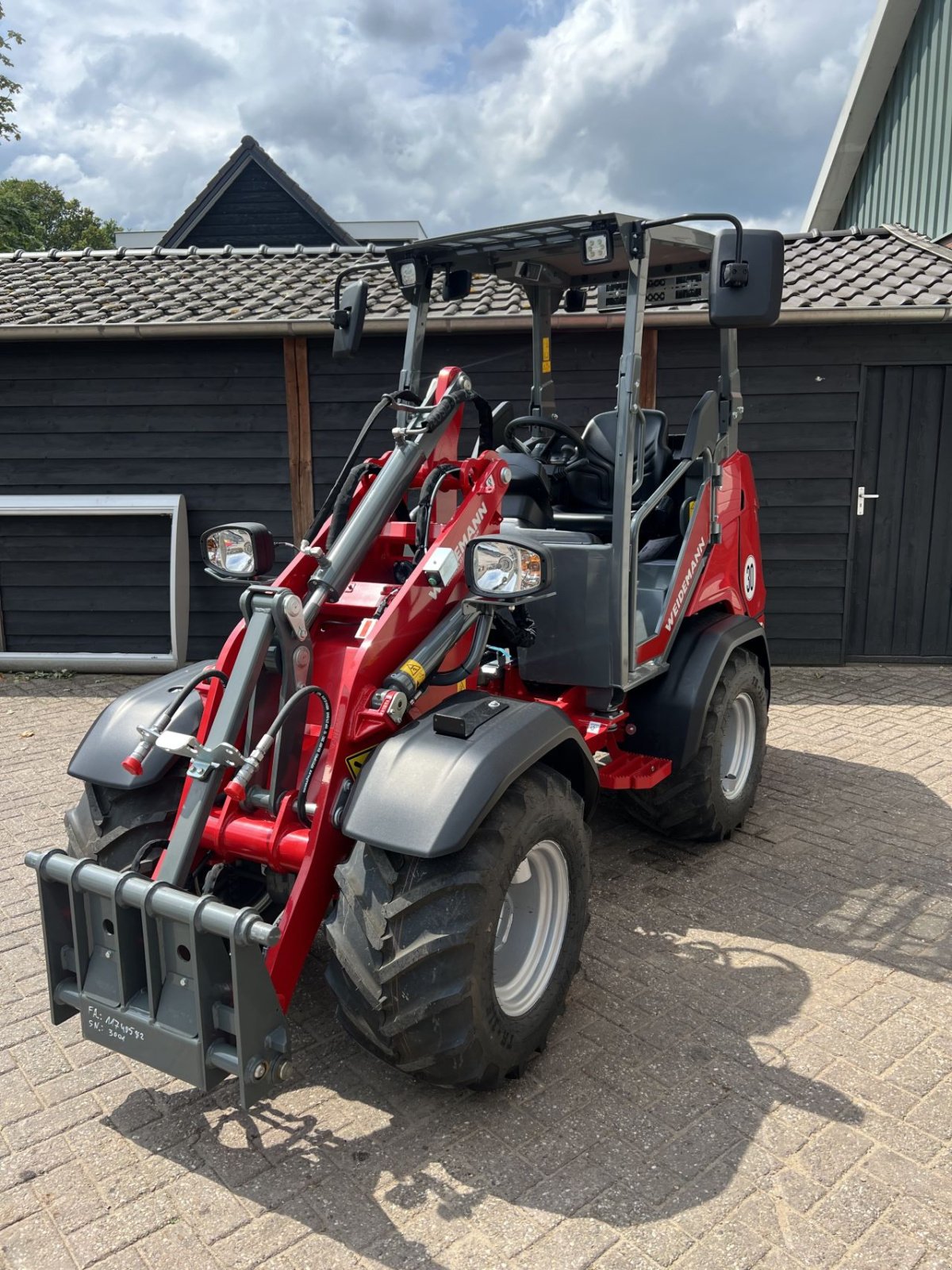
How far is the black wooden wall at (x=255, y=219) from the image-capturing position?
1611 cm

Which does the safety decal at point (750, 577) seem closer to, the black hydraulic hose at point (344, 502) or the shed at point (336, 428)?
the black hydraulic hose at point (344, 502)

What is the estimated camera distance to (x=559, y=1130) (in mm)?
2600

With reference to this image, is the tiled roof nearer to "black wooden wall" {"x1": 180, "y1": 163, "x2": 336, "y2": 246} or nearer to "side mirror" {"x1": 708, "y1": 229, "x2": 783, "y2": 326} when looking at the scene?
"side mirror" {"x1": 708, "y1": 229, "x2": 783, "y2": 326}

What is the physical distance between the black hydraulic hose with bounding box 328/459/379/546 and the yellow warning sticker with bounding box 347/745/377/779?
86 cm

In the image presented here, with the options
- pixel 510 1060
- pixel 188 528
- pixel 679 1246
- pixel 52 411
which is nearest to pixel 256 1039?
pixel 510 1060

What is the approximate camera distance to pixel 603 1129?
261cm

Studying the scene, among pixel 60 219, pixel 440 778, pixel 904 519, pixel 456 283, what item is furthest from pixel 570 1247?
pixel 60 219

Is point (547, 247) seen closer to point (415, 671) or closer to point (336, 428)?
point (415, 671)

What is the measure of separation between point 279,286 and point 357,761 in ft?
21.6

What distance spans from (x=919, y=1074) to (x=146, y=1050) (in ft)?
7.01

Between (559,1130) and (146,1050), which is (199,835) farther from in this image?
(559,1130)

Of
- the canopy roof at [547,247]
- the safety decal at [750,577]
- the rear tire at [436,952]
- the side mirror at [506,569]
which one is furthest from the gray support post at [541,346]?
the rear tire at [436,952]

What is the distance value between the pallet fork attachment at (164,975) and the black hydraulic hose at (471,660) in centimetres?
106

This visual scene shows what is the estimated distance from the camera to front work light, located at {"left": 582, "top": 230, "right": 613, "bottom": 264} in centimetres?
346
